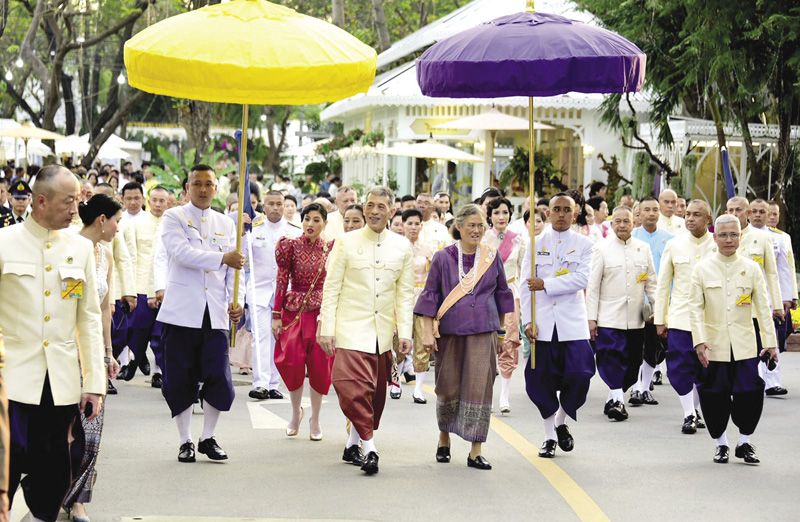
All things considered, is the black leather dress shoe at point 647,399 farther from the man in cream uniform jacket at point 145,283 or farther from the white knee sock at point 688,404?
the man in cream uniform jacket at point 145,283

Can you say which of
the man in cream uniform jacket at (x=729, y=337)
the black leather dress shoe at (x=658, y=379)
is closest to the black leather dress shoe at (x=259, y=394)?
the black leather dress shoe at (x=658, y=379)

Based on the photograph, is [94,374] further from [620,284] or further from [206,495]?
[620,284]

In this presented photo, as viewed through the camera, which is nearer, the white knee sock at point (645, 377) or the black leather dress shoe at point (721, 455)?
the black leather dress shoe at point (721, 455)

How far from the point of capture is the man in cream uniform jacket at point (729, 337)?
10.4 metres

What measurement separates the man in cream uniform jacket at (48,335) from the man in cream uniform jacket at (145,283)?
24.5 feet

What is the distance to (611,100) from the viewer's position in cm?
2450

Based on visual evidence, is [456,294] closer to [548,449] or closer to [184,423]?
[548,449]

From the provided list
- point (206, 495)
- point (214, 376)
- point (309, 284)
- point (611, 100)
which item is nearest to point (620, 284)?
point (309, 284)

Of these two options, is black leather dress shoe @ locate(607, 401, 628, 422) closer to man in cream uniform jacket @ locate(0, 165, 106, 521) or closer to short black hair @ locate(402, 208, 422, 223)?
short black hair @ locate(402, 208, 422, 223)

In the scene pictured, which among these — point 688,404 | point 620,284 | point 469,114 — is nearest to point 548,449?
point 688,404

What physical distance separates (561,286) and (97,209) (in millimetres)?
3858

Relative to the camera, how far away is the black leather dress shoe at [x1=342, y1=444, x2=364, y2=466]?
988cm

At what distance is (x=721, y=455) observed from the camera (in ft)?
34.0

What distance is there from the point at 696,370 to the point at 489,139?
18.7m
